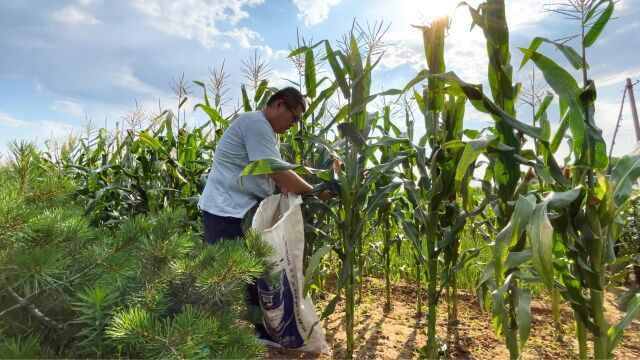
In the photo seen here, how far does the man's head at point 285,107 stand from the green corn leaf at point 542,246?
5.24ft

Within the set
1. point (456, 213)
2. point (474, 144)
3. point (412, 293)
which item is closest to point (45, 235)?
point (474, 144)

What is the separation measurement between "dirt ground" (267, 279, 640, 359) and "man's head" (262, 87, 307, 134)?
146 cm

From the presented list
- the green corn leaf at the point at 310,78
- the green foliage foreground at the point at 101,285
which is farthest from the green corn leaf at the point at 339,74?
the green foliage foreground at the point at 101,285

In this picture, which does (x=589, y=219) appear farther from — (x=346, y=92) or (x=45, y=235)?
(x=45, y=235)

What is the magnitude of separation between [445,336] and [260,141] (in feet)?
6.38

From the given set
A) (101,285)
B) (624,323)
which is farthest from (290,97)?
(624,323)

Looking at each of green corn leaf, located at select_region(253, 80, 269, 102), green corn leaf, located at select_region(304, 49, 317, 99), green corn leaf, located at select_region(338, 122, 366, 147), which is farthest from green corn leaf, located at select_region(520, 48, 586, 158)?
green corn leaf, located at select_region(253, 80, 269, 102)

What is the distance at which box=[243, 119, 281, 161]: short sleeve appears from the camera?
7.83 feet

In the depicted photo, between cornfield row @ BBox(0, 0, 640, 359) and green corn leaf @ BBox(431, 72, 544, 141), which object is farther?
green corn leaf @ BBox(431, 72, 544, 141)

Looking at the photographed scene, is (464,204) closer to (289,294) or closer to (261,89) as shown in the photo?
(289,294)

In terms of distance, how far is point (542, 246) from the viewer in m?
1.31

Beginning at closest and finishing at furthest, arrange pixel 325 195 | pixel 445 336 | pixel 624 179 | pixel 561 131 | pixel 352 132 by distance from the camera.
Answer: pixel 624 179 < pixel 561 131 < pixel 352 132 < pixel 325 195 < pixel 445 336

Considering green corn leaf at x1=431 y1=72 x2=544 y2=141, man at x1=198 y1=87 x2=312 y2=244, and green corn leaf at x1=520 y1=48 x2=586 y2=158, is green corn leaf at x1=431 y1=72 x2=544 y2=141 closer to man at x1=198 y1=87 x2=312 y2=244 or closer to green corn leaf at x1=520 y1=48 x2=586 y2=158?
green corn leaf at x1=520 y1=48 x2=586 y2=158

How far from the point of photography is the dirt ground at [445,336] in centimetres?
270
